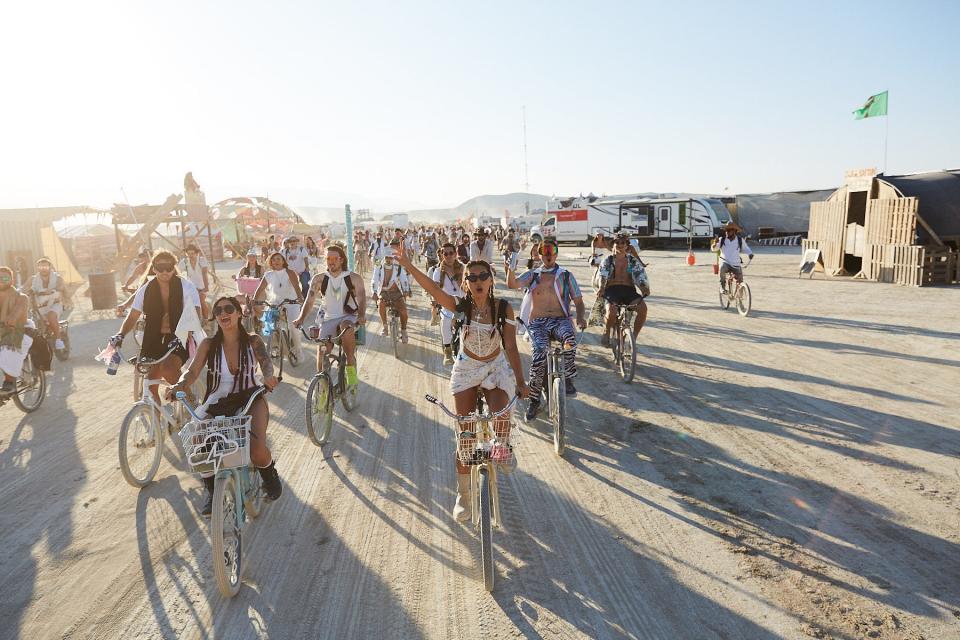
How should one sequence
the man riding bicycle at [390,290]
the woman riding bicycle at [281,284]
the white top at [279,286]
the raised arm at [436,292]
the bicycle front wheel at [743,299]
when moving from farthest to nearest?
the bicycle front wheel at [743,299]
the man riding bicycle at [390,290]
the white top at [279,286]
the woman riding bicycle at [281,284]
the raised arm at [436,292]

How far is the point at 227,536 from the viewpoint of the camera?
158 inches

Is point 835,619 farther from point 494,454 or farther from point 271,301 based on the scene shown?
point 271,301

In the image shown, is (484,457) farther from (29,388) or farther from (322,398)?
(29,388)

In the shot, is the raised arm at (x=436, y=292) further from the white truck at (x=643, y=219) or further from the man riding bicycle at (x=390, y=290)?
the white truck at (x=643, y=219)

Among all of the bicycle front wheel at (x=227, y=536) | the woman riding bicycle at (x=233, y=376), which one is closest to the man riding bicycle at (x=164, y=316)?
the woman riding bicycle at (x=233, y=376)

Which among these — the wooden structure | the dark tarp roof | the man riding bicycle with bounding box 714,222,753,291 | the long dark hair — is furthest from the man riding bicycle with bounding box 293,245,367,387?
the dark tarp roof

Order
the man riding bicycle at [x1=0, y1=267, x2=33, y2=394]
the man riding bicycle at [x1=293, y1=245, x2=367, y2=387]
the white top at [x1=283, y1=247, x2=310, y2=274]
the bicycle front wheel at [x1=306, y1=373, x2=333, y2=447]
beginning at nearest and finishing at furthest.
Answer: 1. the bicycle front wheel at [x1=306, y1=373, x2=333, y2=447]
2. the man riding bicycle at [x1=293, y1=245, x2=367, y2=387]
3. the man riding bicycle at [x1=0, y1=267, x2=33, y2=394]
4. the white top at [x1=283, y1=247, x2=310, y2=274]

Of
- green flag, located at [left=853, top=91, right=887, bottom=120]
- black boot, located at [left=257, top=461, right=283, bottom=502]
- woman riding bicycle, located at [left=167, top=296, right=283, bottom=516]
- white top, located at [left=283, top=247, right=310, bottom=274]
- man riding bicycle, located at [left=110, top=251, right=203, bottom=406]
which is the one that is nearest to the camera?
woman riding bicycle, located at [left=167, top=296, right=283, bottom=516]

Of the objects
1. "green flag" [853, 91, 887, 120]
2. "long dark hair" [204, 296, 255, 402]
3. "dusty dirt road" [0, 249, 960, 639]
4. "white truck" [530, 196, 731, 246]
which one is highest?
"green flag" [853, 91, 887, 120]

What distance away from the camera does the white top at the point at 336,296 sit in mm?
7281

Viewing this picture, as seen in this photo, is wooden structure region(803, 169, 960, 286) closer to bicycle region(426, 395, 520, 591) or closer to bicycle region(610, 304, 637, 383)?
bicycle region(610, 304, 637, 383)

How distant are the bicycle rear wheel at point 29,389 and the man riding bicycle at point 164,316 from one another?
11.3ft

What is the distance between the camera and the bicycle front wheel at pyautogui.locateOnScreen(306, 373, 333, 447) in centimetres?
650

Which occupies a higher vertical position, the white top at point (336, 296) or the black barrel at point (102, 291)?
the white top at point (336, 296)
